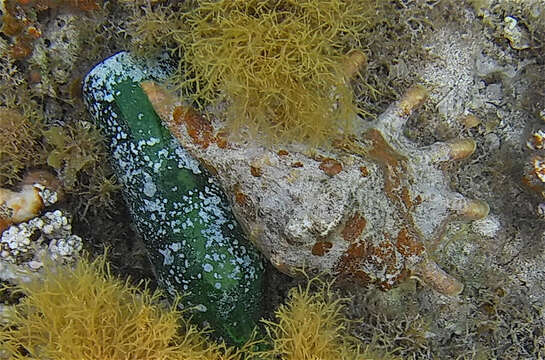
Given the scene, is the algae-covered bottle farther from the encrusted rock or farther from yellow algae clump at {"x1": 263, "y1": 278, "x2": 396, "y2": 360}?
yellow algae clump at {"x1": 263, "y1": 278, "x2": 396, "y2": 360}

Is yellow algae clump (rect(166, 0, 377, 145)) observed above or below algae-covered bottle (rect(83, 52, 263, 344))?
above

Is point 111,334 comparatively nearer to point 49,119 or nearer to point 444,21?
point 49,119

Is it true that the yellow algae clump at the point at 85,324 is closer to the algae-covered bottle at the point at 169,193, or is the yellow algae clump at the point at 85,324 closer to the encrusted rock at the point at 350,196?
the algae-covered bottle at the point at 169,193

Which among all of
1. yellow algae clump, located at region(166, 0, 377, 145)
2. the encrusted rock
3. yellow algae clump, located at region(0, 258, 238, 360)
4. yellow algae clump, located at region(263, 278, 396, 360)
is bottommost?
yellow algae clump, located at region(0, 258, 238, 360)

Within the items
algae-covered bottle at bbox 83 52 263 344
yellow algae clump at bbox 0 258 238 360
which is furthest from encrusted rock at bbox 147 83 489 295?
yellow algae clump at bbox 0 258 238 360

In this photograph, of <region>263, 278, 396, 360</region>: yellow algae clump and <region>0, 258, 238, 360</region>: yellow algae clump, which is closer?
<region>0, 258, 238, 360</region>: yellow algae clump

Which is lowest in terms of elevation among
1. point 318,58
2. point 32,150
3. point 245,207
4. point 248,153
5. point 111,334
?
point 111,334

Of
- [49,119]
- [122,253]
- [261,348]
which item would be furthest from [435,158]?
[49,119]
